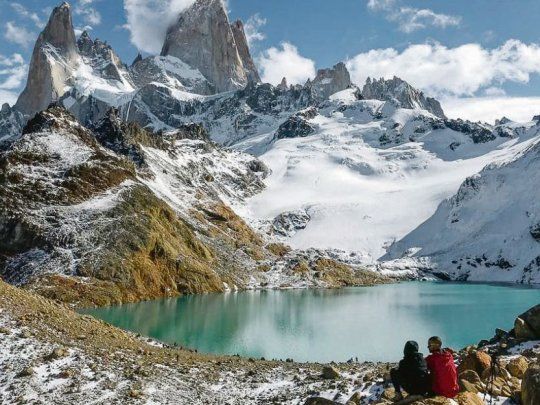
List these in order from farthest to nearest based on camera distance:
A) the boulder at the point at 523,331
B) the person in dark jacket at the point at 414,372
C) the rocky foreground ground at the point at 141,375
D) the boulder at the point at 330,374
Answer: the boulder at the point at 523,331 < the boulder at the point at 330,374 < the rocky foreground ground at the point at 141,375 < the person in dark jacket at the point at 414,372

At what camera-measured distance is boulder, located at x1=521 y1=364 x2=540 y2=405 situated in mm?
14438

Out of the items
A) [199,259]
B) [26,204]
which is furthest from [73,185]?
[199,259]

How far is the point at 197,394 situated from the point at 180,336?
120 ft

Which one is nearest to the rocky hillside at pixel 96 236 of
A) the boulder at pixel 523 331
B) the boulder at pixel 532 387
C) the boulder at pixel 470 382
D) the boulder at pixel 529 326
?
the boulder at pixel 523 331

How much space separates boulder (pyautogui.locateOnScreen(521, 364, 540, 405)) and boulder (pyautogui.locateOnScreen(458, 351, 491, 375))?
6016mm

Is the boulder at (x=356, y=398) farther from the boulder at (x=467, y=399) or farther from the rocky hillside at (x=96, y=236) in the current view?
the rocky hillside at (x=96, y=236)

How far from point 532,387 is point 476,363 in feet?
23.6

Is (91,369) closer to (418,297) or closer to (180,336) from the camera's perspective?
(180,336)

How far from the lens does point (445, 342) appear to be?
191 feet

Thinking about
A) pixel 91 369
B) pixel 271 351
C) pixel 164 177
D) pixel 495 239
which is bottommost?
pixel 271 351

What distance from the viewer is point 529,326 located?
94.4ft

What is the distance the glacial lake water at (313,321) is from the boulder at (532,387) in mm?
33615

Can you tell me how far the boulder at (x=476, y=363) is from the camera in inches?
845

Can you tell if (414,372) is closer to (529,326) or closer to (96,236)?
(529,326)
